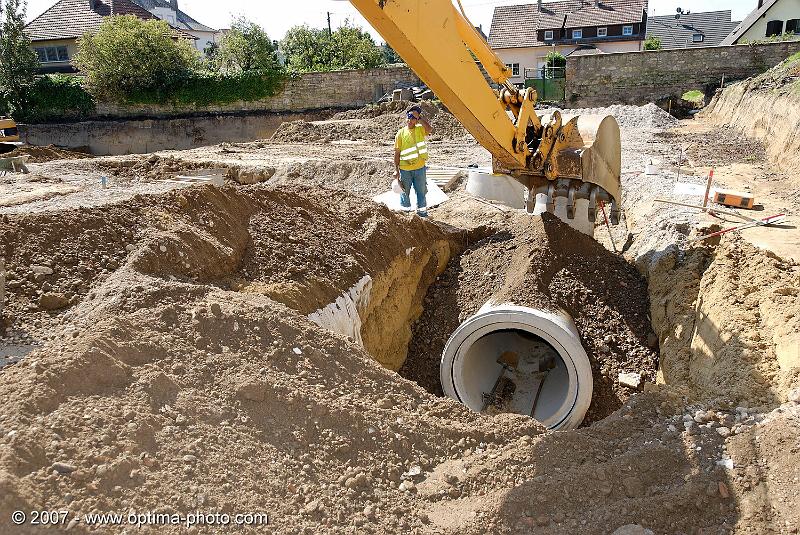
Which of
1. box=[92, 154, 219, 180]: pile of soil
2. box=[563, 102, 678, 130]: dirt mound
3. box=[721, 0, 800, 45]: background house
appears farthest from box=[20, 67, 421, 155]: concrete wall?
box=[721, 0, 800, 45]: background house

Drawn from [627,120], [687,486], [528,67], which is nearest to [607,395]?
[687,486]

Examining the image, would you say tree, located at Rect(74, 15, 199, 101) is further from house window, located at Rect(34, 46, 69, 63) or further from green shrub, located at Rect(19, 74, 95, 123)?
house window, located at Rect(34, 46, 69, 63)

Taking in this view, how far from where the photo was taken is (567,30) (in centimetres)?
3325

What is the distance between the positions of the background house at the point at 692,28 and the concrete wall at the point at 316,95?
880 inches

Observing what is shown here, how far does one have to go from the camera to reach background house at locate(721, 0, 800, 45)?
31.5 metres

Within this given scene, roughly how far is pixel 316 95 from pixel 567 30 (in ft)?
50.9

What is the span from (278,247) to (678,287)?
440cm

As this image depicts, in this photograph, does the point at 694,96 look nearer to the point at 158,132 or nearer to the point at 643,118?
the point at 643,118

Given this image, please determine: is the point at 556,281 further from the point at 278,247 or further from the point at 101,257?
the point at 101,257

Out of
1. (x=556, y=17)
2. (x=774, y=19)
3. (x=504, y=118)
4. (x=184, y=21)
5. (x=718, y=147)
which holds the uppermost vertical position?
(x=184, y=21)

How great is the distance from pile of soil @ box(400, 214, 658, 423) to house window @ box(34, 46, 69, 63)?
31643 mm

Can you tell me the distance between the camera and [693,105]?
22672 mm

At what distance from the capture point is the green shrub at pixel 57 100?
26.2 m

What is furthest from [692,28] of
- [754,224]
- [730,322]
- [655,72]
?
[730,322]
